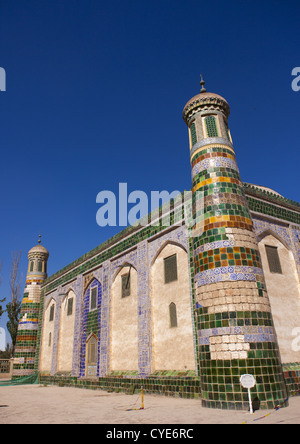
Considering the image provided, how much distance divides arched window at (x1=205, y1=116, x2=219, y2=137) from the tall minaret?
0.50 metres

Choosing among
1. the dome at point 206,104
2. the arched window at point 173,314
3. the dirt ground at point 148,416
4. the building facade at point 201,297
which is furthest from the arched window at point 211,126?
the dirt ground at point 148,416

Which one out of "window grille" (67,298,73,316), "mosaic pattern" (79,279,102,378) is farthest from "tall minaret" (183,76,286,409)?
"window grille" (67,298,73,316)

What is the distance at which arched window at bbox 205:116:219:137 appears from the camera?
1084cm

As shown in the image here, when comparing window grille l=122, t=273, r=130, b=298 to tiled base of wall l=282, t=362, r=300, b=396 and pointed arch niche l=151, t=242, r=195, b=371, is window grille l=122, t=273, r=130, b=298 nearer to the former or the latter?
pointed arch niche l=151, t=242, r=195, b=371

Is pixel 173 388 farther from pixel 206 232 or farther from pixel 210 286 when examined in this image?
pixel 206 232

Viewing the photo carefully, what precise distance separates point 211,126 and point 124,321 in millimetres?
8458

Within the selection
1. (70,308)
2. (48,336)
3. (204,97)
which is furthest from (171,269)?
(48,336)

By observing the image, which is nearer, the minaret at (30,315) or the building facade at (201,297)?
the building facade at (201,297)

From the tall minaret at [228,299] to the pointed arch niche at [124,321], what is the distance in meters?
5.13

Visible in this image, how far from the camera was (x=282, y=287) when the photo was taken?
37.1 feet

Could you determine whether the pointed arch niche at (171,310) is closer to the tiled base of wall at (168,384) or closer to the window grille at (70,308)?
the tiled base of wall at (168,384)

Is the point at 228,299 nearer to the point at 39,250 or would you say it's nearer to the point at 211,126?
the point at 211,126

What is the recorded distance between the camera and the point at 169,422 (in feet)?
19.4

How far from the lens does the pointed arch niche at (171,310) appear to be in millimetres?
10773
